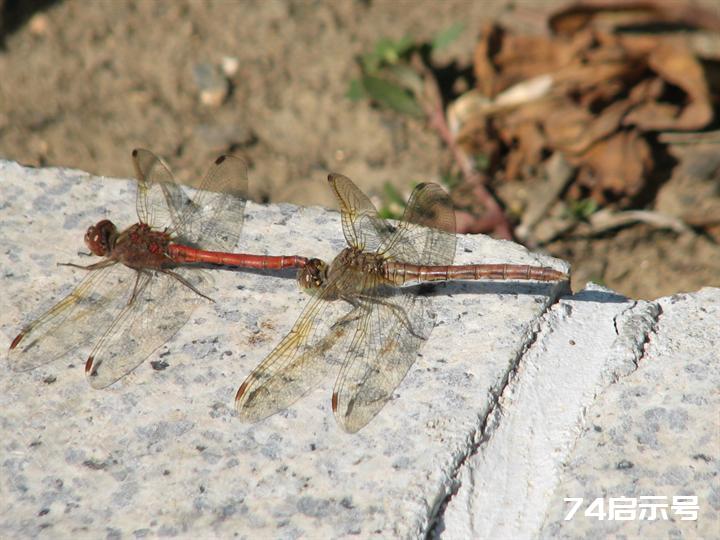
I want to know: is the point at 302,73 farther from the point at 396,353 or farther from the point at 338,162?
the point at 396,353

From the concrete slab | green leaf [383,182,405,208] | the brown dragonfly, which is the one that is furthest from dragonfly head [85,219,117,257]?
green leaf [383,182,405,208]

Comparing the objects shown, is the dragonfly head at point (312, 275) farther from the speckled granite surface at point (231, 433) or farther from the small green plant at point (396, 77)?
the small green plant at point (396, 77)

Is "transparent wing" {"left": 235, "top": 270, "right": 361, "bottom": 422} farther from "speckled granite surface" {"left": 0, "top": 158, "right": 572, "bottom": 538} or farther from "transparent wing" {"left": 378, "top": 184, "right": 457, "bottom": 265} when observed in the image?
"transparent wing" {"left": 378, "top": 184, "right": 457, "bottom": 265}

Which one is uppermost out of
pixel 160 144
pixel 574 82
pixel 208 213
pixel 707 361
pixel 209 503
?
pixel 574 82

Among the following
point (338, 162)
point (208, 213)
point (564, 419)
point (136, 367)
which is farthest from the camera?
point (338, 162)

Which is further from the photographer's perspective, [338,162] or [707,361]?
[338,162]

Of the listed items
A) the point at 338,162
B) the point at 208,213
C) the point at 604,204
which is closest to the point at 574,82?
the point at 604,204
